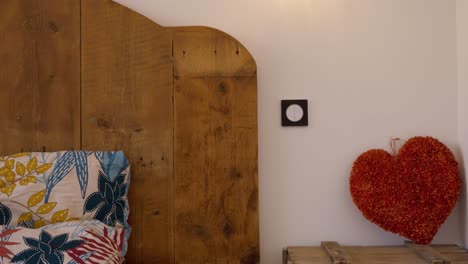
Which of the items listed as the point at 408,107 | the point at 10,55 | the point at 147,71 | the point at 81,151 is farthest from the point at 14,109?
the point at 408,107

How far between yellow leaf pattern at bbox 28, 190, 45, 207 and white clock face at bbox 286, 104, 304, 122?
0.91 m

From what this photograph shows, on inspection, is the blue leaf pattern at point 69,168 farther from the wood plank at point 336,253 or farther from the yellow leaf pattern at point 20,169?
the wood plank at point 336,253

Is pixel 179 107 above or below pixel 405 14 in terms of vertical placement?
below

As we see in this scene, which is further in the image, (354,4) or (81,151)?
(354,4)

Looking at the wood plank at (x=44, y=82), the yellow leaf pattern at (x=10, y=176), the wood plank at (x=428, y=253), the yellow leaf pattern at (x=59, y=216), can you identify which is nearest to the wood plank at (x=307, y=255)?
the wood plank at (x=428, y=253)

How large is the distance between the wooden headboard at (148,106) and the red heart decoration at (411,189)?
Answer: 418 mm

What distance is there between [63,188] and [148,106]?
40cm

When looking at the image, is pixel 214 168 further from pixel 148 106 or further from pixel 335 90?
pixel 335 90

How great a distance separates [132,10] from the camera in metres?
1.39

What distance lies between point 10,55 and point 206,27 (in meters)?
0.73

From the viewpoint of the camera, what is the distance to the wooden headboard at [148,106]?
138 cm

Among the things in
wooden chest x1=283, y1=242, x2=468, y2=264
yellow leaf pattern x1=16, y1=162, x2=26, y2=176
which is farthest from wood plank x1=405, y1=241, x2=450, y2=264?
yellow leaf pattern x1=16, y1=162, x2=26, y2=176

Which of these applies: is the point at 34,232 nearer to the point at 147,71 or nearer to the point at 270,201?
the point at 147,71

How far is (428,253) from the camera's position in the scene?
50.4 inches
